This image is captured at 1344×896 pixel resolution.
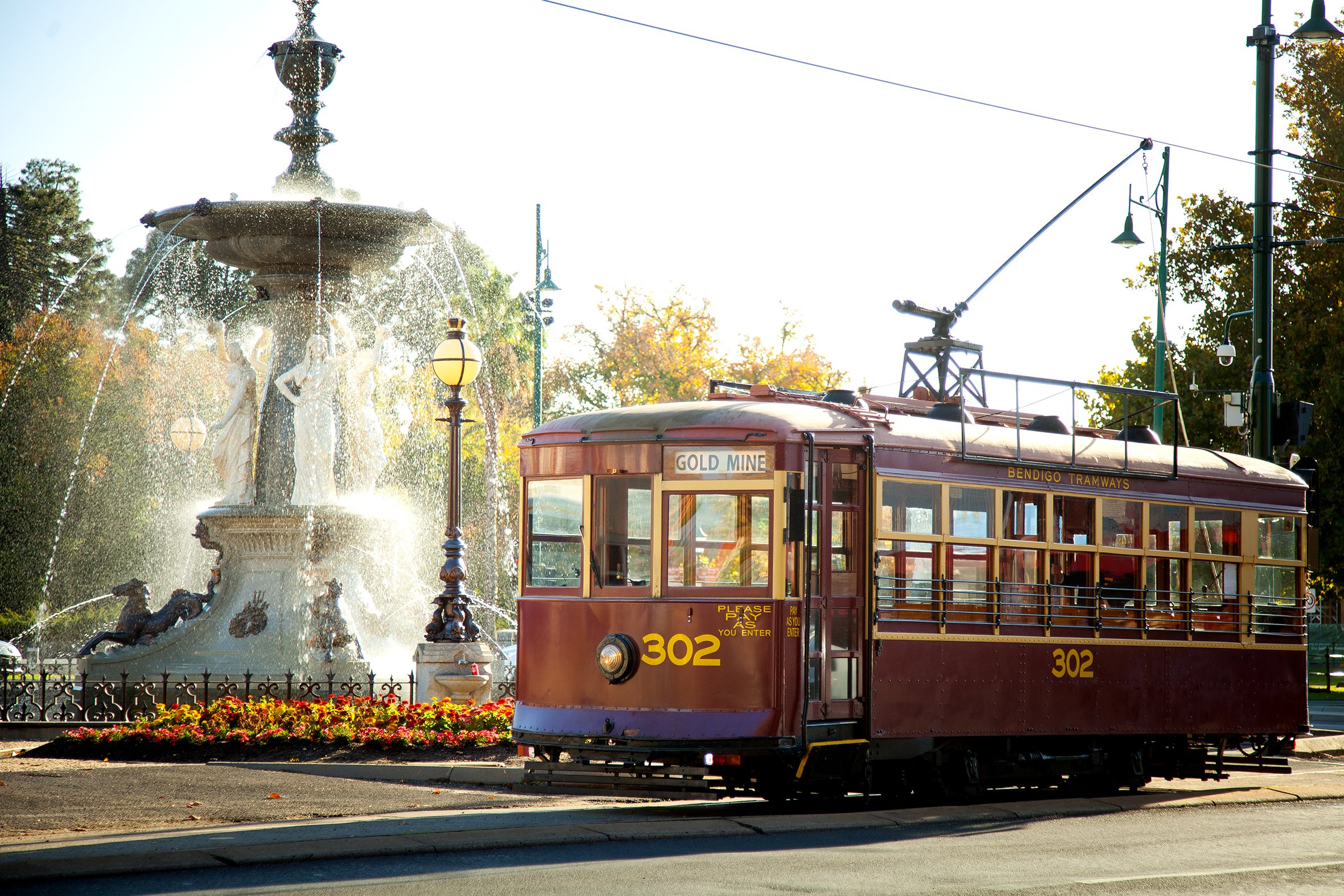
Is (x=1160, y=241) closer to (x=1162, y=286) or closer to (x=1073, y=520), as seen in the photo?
(x=1162, y=286)

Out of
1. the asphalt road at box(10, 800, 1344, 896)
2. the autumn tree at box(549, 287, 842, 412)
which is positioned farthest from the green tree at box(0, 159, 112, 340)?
the asphalt road at box(10, 800, 1344, 896)

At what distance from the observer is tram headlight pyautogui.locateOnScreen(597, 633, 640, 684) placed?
1206 centimetres

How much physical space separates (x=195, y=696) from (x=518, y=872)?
443 inches

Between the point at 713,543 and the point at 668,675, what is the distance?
106 cm

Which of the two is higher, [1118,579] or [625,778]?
[1118,579]

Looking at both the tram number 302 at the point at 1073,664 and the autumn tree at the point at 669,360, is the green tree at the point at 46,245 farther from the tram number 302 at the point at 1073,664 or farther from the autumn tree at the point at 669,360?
the tram number 302 at the point at 1073,664

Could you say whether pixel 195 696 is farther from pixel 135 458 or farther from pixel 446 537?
pixel 135 458

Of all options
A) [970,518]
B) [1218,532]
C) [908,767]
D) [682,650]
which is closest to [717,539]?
[682,650]

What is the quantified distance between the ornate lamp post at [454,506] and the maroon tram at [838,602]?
506cm

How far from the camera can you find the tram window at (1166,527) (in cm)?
1501

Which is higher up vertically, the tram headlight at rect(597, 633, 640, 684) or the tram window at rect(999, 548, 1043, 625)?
the tram window at rect(999, 548, 1043, 625)

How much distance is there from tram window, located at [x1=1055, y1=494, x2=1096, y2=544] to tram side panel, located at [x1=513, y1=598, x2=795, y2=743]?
3.46m

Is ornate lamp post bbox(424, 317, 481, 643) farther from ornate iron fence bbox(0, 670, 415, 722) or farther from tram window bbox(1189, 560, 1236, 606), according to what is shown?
tram window bbox(1189, 560, 1236, 606)

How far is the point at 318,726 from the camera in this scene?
16219 millimetres
